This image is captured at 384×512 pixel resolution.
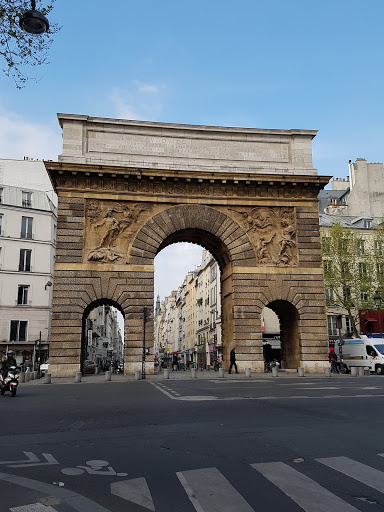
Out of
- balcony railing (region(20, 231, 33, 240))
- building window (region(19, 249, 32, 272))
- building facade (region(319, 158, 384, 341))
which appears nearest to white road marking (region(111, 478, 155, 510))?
building facade (region(319, 158, 384, 341))

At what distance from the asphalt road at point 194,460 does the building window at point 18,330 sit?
35.9m

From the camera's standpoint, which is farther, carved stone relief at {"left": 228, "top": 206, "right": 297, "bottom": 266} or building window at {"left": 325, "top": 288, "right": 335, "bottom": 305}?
building window at {"left": 325, "top": 288, "right": 335, "bottom": 305}

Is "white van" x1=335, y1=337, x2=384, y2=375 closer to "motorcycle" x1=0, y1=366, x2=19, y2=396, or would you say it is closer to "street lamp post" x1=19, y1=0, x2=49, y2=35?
"motorcycle" x1=0, y1=366, x2=19, y2=396

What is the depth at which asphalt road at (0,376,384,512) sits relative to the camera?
15.5ft

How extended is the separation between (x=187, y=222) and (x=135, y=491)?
2664cm

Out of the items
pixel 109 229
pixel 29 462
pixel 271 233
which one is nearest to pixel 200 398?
pixel 29 462

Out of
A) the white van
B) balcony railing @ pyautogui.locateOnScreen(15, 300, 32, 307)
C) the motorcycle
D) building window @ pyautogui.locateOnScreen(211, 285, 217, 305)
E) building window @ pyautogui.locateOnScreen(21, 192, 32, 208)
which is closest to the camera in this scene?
the motorcycle

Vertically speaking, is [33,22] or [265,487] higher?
[33,22]

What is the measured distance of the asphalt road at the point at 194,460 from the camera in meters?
4.73

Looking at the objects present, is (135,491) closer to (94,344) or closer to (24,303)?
(24,303)

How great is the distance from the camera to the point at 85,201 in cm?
3033

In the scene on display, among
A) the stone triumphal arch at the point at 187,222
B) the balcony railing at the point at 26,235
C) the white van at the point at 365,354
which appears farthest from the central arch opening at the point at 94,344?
the white van at the point at 365,354

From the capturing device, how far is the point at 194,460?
6340 mm

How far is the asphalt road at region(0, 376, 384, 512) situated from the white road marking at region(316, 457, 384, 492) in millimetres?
11
